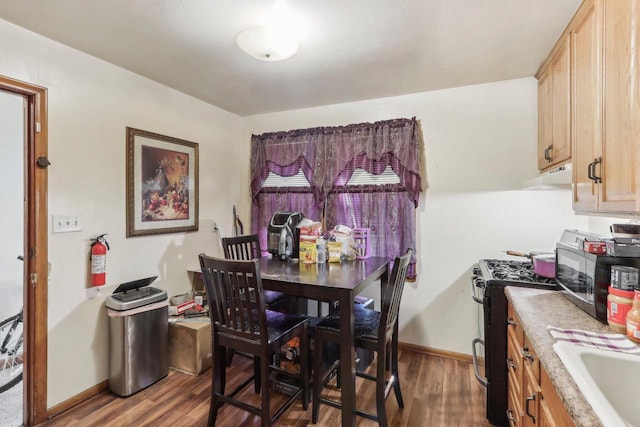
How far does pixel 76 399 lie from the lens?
2.12 metres

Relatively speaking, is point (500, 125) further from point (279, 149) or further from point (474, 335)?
point (279, 149)

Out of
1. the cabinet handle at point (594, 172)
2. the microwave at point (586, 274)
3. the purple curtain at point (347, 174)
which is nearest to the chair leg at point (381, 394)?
the microwave at point (586, 274)

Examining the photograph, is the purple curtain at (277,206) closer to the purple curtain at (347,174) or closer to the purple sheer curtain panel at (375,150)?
the purple curtain at (347,174)

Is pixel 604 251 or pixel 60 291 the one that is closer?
pixel 604 251

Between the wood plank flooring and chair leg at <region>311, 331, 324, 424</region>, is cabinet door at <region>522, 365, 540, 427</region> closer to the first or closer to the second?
the wood plank flooring

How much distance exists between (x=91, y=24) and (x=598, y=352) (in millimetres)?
2818

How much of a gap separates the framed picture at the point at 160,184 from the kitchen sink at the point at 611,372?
2.73 metres

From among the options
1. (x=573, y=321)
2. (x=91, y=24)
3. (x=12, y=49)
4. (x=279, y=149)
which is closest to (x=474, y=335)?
(x=573, y=321)

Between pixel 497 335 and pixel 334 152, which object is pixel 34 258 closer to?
pixel 334 152

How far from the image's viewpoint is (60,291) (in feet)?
6.75

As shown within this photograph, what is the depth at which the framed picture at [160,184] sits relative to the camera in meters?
2.50

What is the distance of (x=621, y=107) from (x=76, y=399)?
11.1 ft

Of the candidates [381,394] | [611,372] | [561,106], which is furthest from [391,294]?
[561,106]

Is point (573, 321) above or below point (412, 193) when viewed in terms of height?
below
